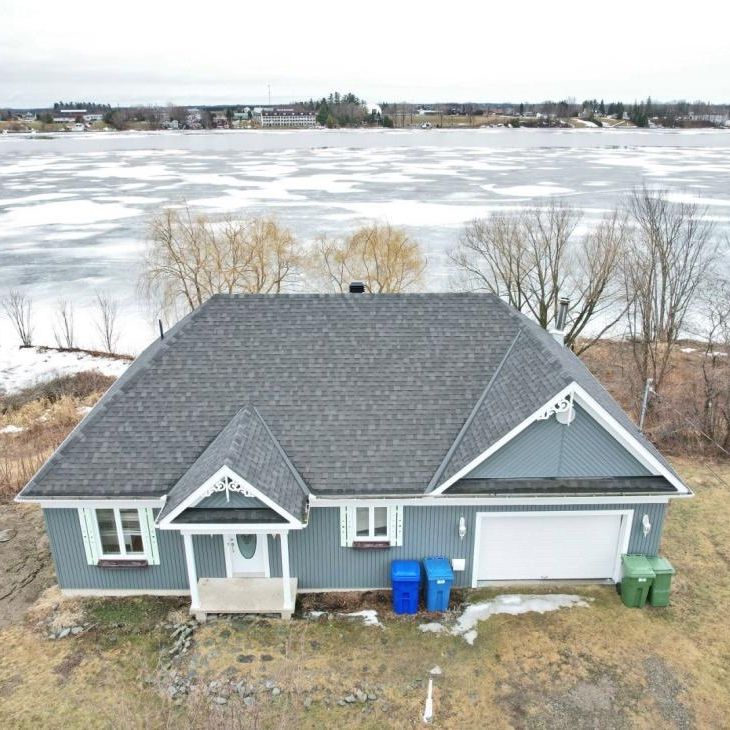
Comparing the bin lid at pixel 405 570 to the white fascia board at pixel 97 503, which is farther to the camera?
the bin lid at pixel 405 570

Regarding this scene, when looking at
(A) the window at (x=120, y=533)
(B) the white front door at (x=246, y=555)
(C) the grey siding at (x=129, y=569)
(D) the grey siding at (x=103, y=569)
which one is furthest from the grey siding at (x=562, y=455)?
(A) the window at (x=120, y=533)

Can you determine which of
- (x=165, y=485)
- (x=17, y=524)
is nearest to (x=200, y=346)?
(x=165, y=485)

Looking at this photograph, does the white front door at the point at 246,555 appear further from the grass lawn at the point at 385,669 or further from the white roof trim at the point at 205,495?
the white roof trim at the point at 205,495

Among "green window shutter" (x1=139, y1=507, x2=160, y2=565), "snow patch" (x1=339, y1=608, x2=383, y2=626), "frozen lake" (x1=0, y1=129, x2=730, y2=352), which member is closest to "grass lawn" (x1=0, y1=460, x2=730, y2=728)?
"snow patch" (x1=339, y1=608, x2=383, y2=626)

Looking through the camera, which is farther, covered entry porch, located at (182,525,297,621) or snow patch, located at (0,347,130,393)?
snow patch, located at (0,347,130,393)

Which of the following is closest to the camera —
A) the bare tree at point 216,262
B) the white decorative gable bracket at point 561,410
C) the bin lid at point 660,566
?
the white decorative gable bracket at point 561,410

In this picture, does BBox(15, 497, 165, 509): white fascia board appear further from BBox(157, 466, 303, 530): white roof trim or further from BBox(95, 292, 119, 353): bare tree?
BBox(95, 292, 119, 353): bare tree

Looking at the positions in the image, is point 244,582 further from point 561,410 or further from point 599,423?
point 599,423
